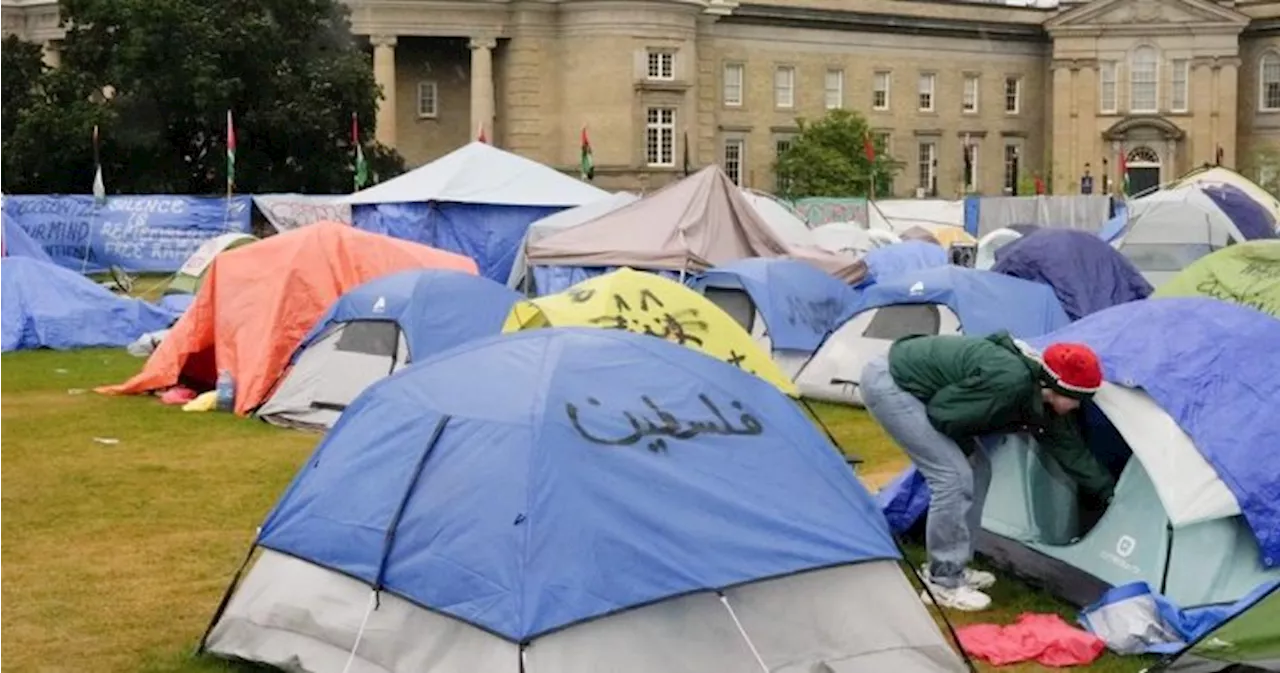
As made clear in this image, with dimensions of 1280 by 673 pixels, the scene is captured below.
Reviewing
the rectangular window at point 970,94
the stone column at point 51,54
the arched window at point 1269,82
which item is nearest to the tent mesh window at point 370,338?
the stone column at point 51,54

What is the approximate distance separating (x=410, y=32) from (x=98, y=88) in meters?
14.2

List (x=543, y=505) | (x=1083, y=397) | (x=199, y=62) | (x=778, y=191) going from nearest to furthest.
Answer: (x=543, y=505) → (x=1083, y=397) → (x=199, y=62) → (x=778, y=191)

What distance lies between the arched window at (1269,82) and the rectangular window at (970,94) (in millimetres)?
11809

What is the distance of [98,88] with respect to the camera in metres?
45.0

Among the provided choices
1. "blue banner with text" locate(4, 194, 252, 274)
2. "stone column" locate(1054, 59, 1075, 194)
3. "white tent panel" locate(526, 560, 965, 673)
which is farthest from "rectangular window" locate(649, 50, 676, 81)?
"white tent panel" locate(526, 560, 965, 673)

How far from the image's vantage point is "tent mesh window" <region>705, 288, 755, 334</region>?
18.6 metres

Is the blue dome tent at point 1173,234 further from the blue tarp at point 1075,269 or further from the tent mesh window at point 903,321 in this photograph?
the tent mesh window at point 903,321

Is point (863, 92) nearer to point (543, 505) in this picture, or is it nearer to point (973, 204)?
point (973, 204)

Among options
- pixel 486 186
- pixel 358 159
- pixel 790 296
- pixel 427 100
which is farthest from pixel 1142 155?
pixel 790 296

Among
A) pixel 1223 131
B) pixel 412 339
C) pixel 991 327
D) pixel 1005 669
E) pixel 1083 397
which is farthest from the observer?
pixel 1223 131

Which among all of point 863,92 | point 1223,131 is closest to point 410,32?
point 863,92

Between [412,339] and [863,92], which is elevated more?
[863,92]

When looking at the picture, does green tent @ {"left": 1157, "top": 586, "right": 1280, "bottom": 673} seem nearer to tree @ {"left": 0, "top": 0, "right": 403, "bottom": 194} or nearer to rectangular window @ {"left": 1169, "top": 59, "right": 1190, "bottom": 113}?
tree @ {"left": 0, "top": 0, "right": 403, "bottom": 194}

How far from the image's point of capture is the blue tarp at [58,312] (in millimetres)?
22078
